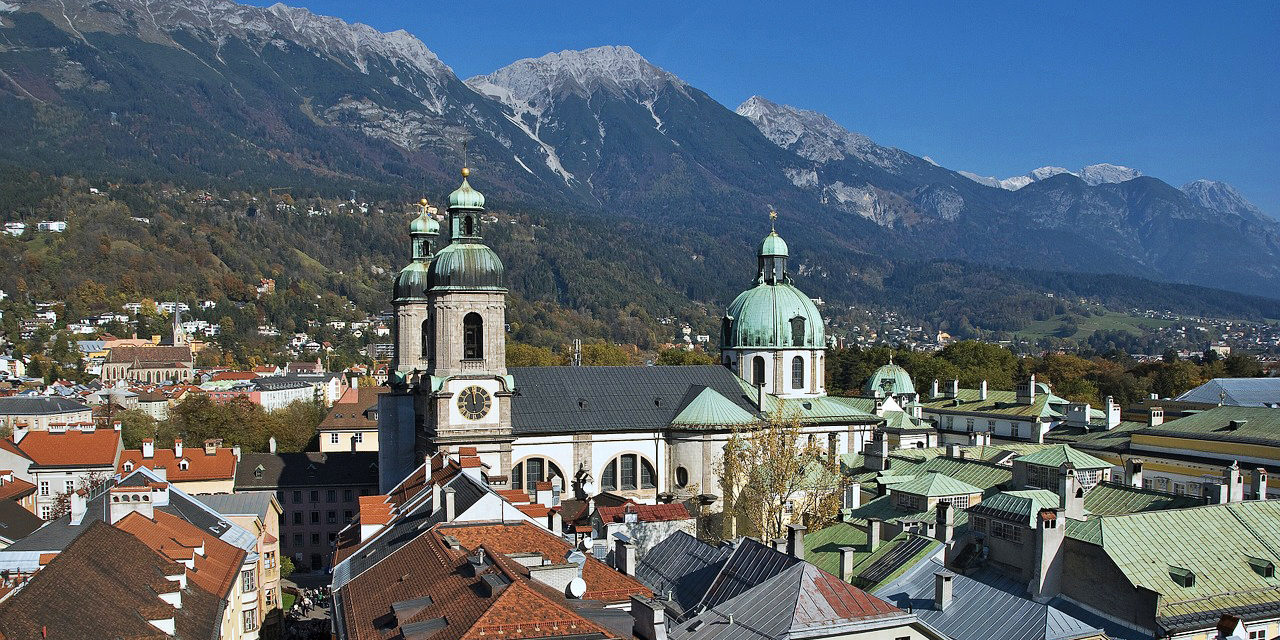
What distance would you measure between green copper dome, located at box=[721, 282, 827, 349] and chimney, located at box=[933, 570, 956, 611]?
3438cm

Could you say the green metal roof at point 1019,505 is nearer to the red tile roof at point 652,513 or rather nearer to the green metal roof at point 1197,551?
the green metal roof at point 1197,551

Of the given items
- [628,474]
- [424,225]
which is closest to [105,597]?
[628,474]

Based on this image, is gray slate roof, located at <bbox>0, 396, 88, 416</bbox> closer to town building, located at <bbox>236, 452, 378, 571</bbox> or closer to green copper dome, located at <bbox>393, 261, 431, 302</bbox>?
town building, located at <bbox>236, 452, 378, 571</bbox>

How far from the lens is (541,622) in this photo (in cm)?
2091

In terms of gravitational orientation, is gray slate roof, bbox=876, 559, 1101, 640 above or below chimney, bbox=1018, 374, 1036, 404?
below

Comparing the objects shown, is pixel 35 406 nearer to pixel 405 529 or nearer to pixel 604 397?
pixel 604 397

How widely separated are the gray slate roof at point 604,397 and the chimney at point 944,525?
20669 mm

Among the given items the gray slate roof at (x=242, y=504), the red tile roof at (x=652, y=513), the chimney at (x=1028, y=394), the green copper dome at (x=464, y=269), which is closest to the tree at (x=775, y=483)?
the red tile roof at (x=652, y=513)

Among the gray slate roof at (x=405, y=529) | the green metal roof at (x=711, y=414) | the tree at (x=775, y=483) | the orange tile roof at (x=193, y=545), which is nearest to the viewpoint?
the gray slate roof at (x=405, y=529)

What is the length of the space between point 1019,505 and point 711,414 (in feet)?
74.7

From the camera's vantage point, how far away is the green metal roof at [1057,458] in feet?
136

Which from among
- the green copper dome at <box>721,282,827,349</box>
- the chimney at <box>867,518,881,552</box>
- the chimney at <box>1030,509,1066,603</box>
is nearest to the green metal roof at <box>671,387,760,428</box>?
the green copper dome at <box>721,282,827,349</box>

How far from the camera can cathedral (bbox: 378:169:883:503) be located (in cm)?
5100

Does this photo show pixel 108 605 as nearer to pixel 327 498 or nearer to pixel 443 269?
pixel 443 269
